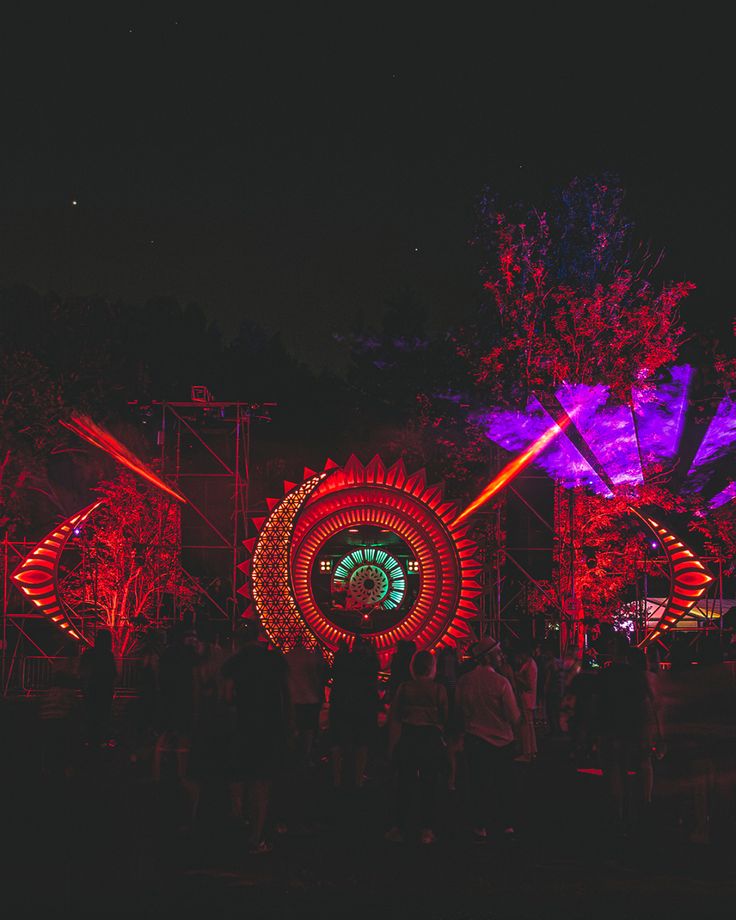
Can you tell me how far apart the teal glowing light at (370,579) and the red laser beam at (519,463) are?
2.94 metres

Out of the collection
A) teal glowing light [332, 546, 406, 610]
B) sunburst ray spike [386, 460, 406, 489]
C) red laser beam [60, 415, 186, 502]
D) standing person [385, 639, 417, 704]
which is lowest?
standing person [385, 639, 417, 704]

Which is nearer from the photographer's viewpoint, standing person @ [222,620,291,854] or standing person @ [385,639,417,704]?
standing person @ [222,620,291,854]

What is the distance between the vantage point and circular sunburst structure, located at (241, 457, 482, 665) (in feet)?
72.6

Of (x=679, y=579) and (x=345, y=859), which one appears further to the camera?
(x=679, y=579)

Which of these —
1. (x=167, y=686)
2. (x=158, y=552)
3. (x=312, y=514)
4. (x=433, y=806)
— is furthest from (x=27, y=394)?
(x=433, y=806)

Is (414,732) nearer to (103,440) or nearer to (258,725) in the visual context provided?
(258,725)

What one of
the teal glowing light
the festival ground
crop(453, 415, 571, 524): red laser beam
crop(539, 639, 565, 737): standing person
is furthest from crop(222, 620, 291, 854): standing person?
crop(453, 415, 571, 524): red laser beam

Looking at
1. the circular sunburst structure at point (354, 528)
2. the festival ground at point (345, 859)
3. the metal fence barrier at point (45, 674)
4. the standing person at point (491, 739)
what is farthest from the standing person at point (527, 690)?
the metal fence barrier at point (45, 674)

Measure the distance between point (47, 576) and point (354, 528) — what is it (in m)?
6.45

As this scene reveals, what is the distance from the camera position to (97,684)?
46.2 feet

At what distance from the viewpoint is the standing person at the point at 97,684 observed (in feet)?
45.8

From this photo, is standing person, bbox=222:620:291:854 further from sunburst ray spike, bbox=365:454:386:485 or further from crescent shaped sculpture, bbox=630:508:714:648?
crescent shaped sculpture, bbox=630:508:714:648

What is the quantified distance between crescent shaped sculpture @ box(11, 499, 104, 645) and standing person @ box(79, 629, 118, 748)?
10.7 metres

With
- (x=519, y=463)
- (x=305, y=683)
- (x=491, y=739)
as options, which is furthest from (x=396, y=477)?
(x=491, y=739)
